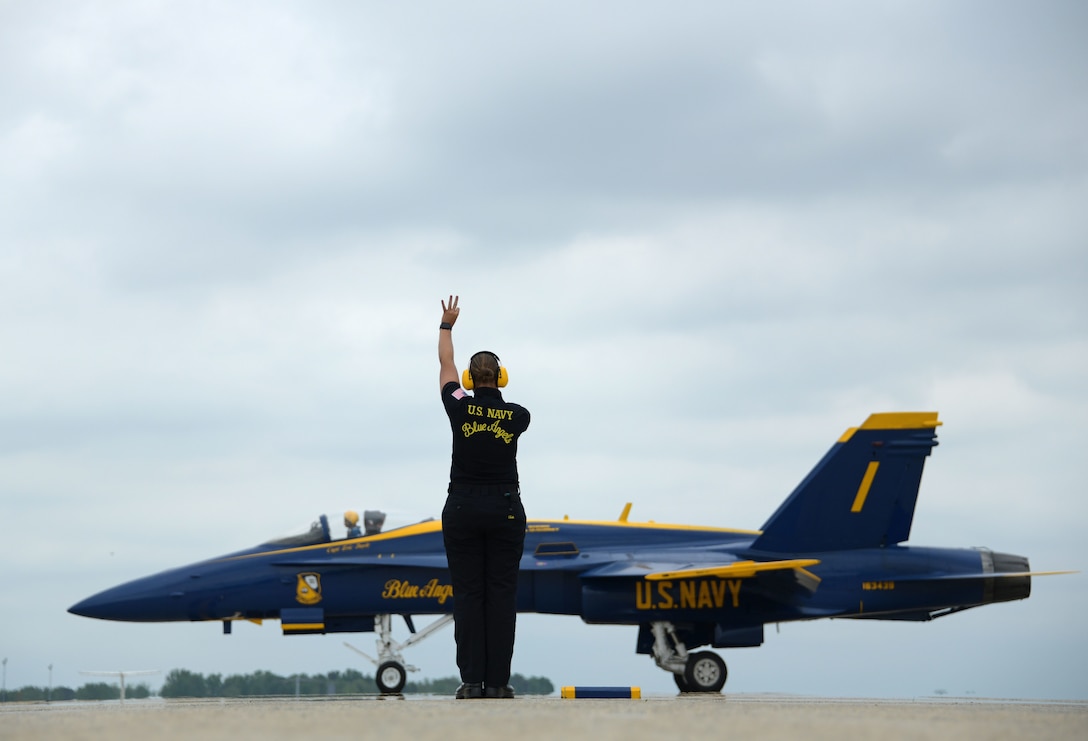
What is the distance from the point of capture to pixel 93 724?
5.27m

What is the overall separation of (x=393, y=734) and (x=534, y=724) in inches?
26.3

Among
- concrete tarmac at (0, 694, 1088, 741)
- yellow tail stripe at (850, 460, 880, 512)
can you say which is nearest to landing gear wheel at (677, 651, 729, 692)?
yellow tail stripe at (850, 460, 880, 512)

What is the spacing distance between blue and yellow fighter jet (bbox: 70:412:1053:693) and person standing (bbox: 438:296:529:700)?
7.81 metres

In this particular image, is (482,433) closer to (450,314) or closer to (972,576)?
(450,314)

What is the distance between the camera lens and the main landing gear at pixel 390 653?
15.8m

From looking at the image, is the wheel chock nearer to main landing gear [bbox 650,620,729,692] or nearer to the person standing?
the person standing

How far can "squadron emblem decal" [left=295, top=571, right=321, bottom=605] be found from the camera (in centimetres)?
1622

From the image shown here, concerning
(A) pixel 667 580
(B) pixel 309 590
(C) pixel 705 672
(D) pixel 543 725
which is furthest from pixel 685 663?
(D) pixel 543 725

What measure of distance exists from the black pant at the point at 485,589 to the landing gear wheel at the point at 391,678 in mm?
7991

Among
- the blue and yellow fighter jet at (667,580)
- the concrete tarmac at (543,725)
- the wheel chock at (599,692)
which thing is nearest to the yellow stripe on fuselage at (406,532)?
the blue and yellow fighter jet at (667,580)

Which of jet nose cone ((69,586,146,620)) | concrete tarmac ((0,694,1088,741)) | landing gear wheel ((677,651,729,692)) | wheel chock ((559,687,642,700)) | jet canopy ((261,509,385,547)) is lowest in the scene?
landing gear wheel ((677,651,729,692))

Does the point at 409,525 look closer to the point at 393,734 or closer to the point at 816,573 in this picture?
the point at 816,573

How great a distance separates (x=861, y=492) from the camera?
16.9 metres

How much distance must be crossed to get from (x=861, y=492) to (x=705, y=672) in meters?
3.52
